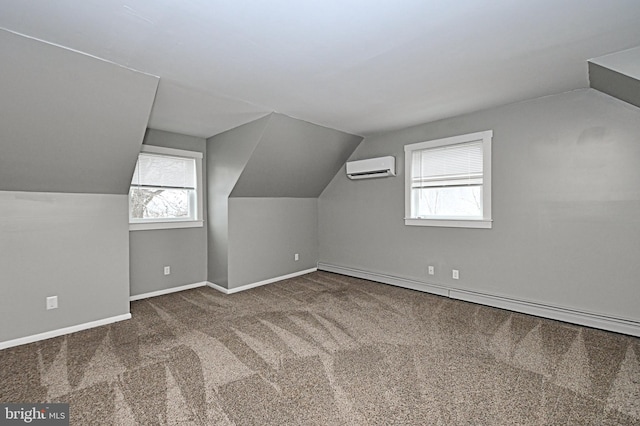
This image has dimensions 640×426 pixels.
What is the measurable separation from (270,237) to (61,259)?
8.75 feet

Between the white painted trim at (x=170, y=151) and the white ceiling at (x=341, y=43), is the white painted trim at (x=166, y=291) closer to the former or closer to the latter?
the white painted trim at (x=170, y=151)

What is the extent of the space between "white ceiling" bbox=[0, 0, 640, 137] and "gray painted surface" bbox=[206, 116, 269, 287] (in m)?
0.86

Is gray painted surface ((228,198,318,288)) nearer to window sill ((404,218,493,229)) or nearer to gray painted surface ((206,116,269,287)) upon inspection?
gray painted surface ((206,116,269,287))

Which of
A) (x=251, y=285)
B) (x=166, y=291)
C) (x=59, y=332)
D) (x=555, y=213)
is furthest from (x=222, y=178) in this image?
(x=555, y=213)

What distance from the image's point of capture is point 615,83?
2723 millimetres

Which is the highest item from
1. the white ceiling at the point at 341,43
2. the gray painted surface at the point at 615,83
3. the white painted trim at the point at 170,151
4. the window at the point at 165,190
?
the white ceiling at the point at 341,43

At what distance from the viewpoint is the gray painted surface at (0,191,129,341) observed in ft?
9.75

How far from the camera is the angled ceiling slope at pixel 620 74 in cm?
242

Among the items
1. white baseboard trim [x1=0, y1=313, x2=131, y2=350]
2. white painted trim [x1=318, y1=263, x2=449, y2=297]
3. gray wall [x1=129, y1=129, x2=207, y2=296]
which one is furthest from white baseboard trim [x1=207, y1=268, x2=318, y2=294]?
white baseboard trim [x1=0, y1=313, x2=131, y2=350]

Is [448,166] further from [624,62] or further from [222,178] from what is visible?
[222,178]

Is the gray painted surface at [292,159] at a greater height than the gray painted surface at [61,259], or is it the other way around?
the gray painted surface at [292,159]

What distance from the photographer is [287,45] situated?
89.2 inches

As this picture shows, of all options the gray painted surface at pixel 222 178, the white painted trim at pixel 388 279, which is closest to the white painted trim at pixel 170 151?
the gray painted surface at pixel 222 178

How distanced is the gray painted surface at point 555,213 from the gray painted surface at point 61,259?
3.81 m
